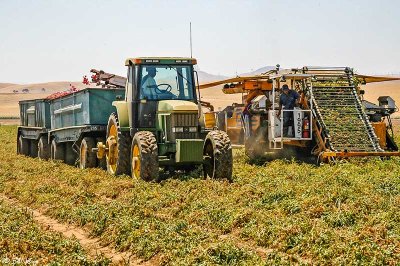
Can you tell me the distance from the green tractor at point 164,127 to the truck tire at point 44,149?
709 cm

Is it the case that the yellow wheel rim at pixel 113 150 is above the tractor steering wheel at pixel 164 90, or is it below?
below

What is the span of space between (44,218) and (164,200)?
7.14ft

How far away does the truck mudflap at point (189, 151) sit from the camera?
1263cm

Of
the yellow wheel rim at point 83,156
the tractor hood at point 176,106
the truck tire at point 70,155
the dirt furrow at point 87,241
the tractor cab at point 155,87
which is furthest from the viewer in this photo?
the truck tire at point 70,155

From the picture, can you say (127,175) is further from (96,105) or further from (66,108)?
(66,108)

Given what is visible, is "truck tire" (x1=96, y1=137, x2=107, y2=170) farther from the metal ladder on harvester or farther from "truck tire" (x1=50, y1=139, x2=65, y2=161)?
the metal ladder on harvester

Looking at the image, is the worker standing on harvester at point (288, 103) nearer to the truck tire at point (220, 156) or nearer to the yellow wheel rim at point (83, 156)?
the truck tire at point (220, 156)

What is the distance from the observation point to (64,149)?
19453 mm

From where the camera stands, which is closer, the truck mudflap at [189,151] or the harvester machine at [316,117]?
the truck mudflap at [189,151]

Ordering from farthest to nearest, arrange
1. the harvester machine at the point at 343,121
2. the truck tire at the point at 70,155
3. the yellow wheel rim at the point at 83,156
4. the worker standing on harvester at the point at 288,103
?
the truck tire at the point at 70,155
the worker standing on harvester at the point at 288,103
the yellow wheel rim at the point at 83,156
the harvester machine at the point at 343,121

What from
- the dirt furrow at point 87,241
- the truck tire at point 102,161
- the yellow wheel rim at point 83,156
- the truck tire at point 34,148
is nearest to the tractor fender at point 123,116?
the truck tire at point 102,161

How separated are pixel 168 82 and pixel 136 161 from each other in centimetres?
208

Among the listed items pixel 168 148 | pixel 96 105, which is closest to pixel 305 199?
pixel 168 148

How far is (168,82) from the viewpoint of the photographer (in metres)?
13.8
